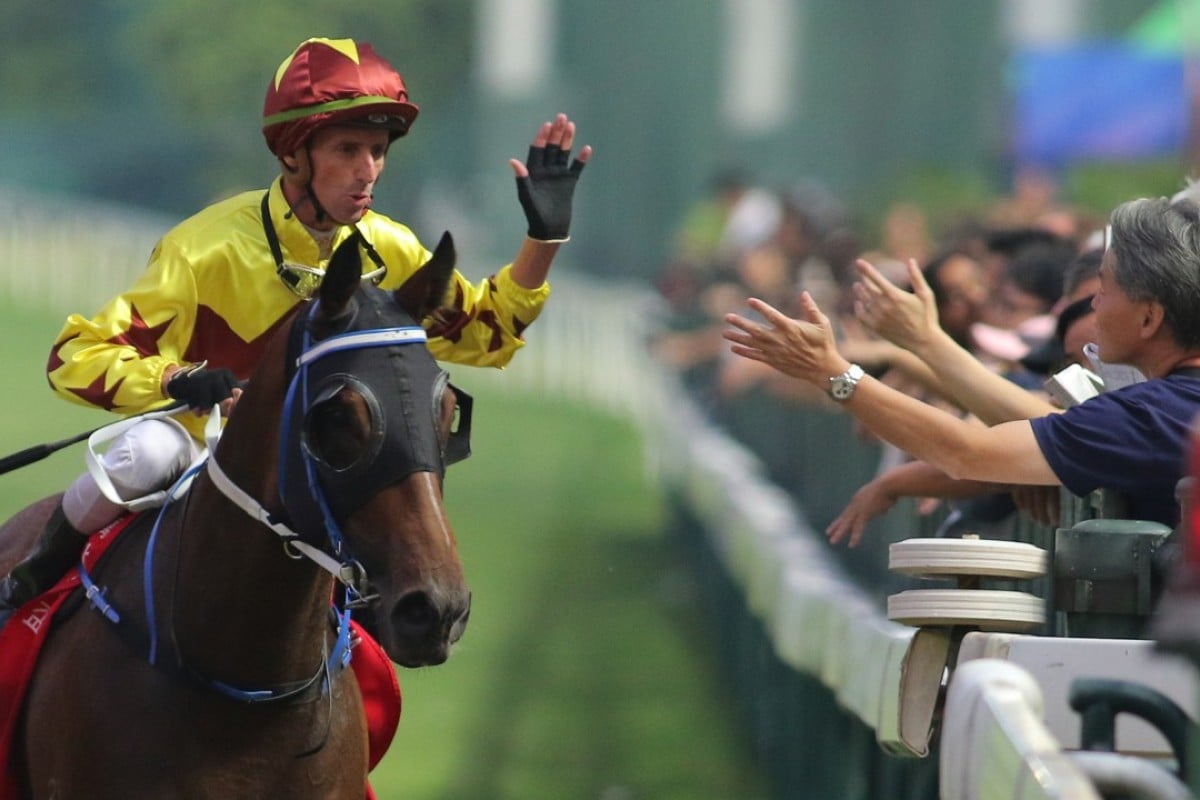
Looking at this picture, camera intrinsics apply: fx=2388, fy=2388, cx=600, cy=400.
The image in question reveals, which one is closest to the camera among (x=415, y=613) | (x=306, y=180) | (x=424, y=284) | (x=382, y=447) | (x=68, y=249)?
(x=415, y=613)

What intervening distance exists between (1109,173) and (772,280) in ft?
15.4

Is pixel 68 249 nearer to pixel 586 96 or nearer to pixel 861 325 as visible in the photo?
pixel 586 96

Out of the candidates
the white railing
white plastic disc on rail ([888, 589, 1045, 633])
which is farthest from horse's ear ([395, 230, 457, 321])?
the white railing

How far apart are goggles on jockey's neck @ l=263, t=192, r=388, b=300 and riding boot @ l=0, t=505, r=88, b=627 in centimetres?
66

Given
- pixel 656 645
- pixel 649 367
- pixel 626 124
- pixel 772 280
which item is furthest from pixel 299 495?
pixel 626 124

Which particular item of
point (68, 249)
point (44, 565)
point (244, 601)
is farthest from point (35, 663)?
point (68, 249)

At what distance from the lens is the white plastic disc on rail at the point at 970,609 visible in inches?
171

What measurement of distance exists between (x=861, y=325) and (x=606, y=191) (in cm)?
3178

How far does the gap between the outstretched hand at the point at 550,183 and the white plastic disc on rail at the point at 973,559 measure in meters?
1.05

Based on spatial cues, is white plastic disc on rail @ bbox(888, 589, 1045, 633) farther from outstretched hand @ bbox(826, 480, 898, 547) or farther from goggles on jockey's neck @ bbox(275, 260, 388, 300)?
goggles on jockey's neck @ bbox(275, 260, 388, 300)

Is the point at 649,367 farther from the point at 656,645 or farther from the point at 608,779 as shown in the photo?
the point at 608,779

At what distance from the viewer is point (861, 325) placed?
5188 millimetres

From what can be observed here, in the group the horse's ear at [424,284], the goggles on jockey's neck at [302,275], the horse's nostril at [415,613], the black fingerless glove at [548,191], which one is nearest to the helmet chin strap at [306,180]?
the goggles on jockey's neck at [302,275]

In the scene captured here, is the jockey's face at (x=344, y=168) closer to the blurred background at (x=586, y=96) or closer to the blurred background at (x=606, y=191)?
the blurred background at (x=606, y=191)
